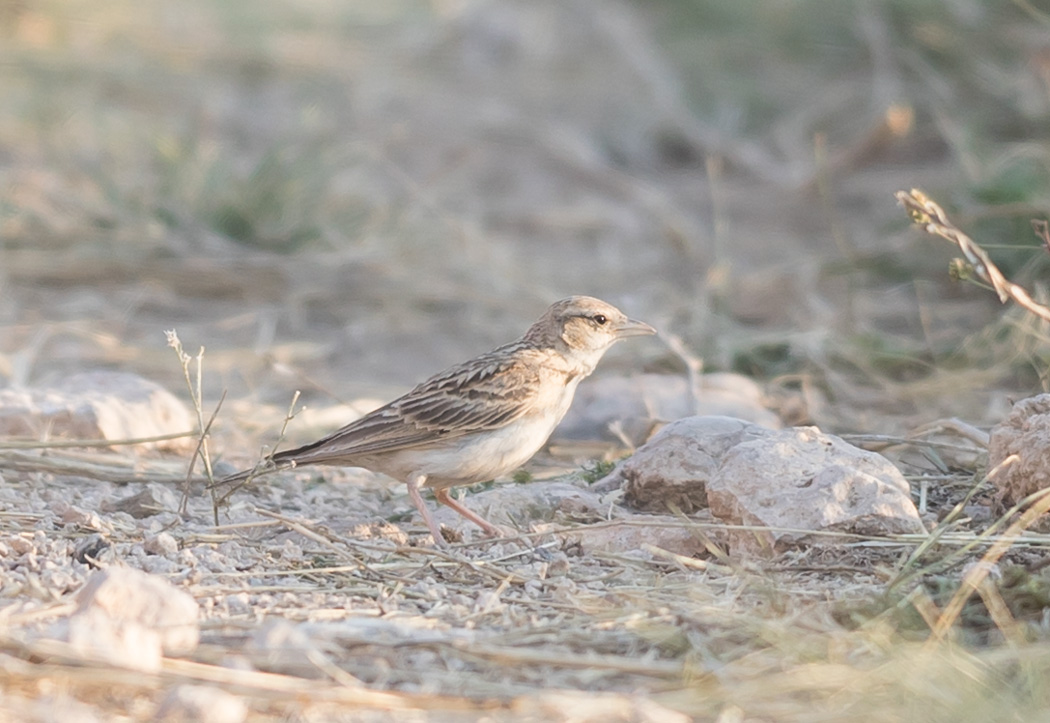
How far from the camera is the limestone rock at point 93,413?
5.49 metres

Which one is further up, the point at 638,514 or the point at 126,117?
the point at 126,117

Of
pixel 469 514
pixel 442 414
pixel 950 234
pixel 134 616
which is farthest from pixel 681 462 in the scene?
pixel 134 616

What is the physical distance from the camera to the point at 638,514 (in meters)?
4.79

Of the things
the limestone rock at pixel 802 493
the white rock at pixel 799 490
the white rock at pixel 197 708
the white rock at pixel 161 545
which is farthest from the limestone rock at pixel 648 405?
the white rock at pixel 197 708

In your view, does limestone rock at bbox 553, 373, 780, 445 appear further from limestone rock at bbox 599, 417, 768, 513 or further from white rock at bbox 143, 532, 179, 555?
white rock at bbox 143, 532, 179, 555

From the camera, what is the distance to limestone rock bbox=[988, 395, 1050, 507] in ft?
13.8

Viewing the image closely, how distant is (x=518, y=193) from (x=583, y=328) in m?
6.71

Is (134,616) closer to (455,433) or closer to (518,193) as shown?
(455,433)

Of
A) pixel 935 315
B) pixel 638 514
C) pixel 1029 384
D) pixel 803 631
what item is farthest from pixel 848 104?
pixel 803 631

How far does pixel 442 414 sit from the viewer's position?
4926 millimetres

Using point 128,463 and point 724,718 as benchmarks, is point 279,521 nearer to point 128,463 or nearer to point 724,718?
point 128,463

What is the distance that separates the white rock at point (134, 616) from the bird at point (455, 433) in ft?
4.01

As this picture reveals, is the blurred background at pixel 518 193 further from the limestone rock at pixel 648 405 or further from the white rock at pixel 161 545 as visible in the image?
the white rock at pixel 161 545

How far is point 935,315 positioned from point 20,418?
5358 millimetres
